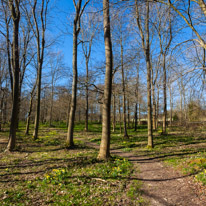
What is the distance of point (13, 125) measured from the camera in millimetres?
9352

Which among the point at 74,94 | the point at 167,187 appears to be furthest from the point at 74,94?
the point at 167,187

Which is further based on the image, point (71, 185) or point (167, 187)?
point (71, 185)

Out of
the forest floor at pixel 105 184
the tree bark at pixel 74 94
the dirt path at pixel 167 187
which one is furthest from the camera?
the tree bark at pixel 74 94

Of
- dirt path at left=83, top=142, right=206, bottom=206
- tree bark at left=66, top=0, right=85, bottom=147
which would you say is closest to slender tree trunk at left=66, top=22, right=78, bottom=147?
tree bark at left=66, top=0, right=85, bottom=147

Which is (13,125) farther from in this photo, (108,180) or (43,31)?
(43,31)

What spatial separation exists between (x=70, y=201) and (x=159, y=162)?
4.72 metres

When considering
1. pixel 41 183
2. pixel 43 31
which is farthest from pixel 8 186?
pixel 43 31

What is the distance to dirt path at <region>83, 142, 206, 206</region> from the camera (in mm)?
3803

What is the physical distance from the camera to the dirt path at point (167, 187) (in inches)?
150

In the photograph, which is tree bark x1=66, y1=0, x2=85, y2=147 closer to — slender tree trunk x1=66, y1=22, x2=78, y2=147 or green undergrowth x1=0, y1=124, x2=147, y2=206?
slender tree trunk x1=66, y1=22, x2=78, y2=147

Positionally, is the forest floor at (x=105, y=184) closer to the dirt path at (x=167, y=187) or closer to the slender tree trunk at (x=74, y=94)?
the dirt path at (x=167, y=187)

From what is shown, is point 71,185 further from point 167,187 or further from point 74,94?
point 74,94

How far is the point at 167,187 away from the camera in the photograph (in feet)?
15.0

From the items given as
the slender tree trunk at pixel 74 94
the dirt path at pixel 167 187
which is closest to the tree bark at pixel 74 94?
the slender tree trunk at pixel 74 94
